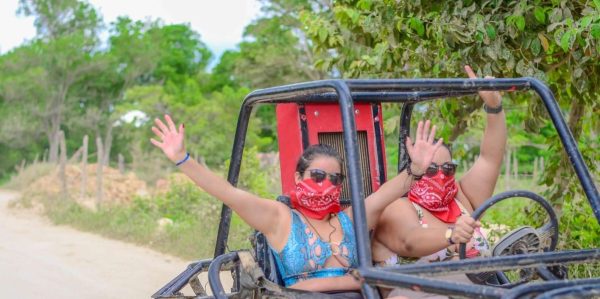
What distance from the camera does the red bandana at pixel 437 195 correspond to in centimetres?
381

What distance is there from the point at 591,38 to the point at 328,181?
81.9 inches

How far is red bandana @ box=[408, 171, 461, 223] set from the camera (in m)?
3.81

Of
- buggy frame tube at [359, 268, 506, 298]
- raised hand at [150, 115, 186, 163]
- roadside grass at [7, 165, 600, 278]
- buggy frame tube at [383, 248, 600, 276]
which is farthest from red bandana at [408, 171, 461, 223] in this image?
roadside grass at [7, 165, 600, 278]

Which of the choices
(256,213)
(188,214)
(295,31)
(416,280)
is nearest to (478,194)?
(256,213)

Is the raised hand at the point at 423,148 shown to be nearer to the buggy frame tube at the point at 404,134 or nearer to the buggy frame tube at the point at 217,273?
the buggy frame tube at the point at 217,273

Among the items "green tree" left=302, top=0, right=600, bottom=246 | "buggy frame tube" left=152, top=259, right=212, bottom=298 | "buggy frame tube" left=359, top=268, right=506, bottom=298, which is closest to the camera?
"buggy frame tube" left=359, top=268, right=506, bottom=298

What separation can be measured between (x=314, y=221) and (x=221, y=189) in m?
0.52

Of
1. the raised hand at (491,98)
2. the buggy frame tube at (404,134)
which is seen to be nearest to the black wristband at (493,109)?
the raised hand at (491,98)

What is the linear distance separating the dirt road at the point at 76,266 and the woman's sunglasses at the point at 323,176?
14.9 ft

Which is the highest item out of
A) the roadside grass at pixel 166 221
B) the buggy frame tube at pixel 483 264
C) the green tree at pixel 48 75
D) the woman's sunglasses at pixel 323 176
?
the green tree at pixel 48 75

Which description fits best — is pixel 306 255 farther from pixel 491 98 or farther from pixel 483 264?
pixel 491 98

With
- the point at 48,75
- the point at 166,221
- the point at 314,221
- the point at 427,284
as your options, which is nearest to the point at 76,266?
the point at 166,221

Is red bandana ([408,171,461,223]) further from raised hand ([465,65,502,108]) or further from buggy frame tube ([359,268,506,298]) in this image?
buggy frame tube ([359,268,506,298])

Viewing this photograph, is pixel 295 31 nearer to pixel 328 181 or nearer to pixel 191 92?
pixel 191 92
